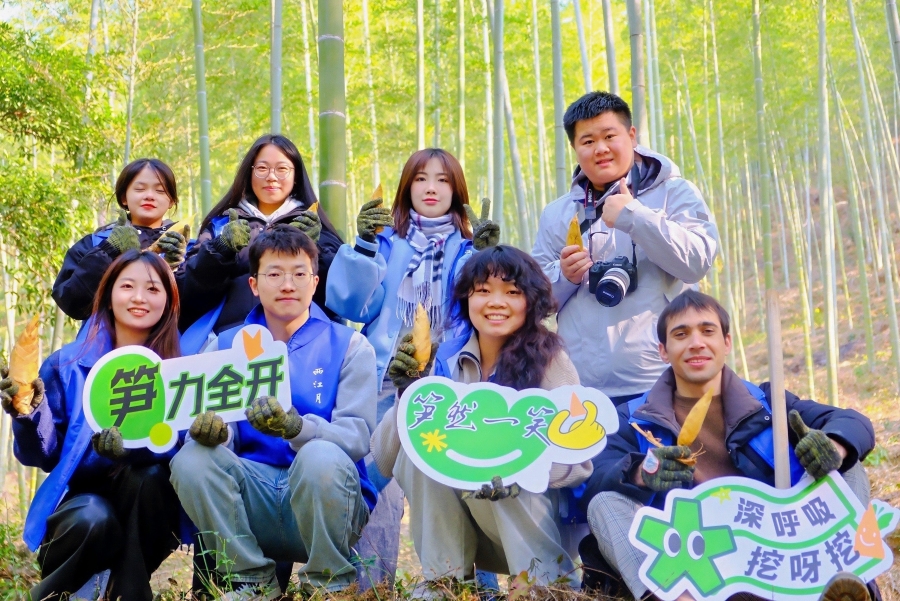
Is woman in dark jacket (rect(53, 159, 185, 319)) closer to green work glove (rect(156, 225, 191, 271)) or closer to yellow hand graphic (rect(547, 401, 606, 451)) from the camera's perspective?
green work glove (rect(156, 225, 191, 271))

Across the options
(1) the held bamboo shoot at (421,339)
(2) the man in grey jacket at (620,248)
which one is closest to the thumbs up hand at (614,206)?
(2) the man in grey jacket at (620,248)

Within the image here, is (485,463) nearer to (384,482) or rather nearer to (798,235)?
(384,482)

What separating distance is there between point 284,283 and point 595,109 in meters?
1.18

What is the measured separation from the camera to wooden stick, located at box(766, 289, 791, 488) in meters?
2.09

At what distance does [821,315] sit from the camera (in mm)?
17328

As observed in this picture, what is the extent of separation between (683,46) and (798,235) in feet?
16.4

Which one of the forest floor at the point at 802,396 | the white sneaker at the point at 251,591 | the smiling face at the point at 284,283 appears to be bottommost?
the forest floor at the point at 802,396

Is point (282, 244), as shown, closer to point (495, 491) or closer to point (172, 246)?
point (172, 246)

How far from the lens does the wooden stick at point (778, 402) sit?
6.84ft

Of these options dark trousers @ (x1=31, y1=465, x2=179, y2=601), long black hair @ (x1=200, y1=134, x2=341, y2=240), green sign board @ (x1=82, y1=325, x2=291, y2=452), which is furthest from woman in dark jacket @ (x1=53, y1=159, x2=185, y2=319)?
dark trousers @ (x1=31, y1=465, x2=179, y2=601)

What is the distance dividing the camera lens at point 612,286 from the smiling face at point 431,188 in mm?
715

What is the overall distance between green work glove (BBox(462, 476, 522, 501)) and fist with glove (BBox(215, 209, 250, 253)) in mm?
1118

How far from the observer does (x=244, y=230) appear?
9.00ft

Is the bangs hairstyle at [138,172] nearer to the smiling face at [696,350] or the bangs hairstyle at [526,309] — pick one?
the bangs hairstyle at [526,309]
